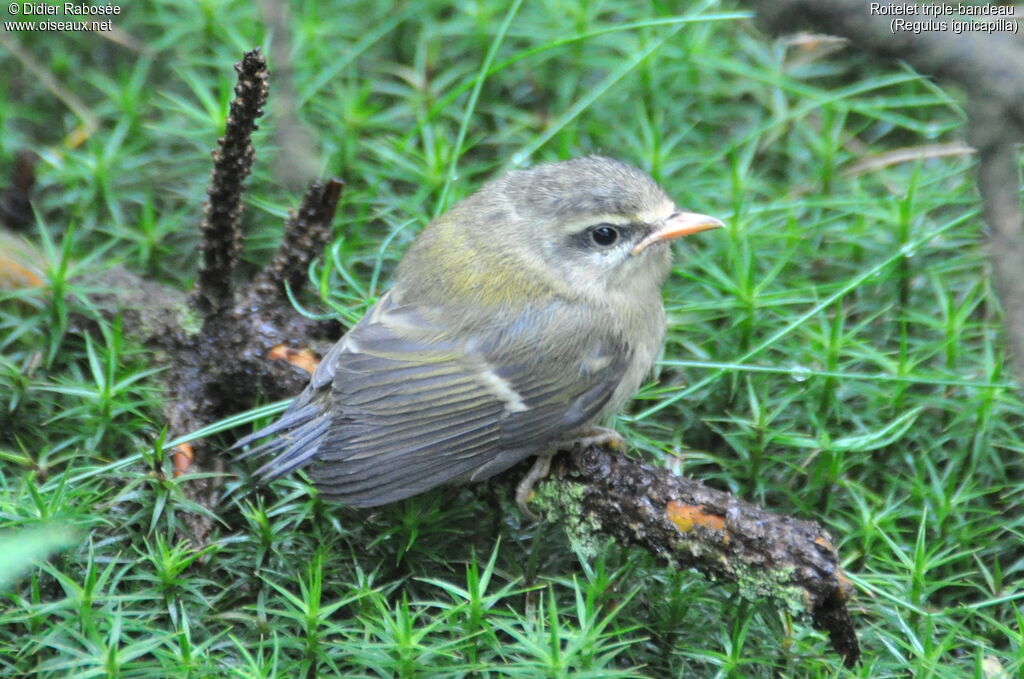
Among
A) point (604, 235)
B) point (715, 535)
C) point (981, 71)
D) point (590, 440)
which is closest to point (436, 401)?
point (590, 440)

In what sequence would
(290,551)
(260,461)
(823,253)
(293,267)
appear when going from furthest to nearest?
(823,253)
(293,267)
(260,461)
(290,551)

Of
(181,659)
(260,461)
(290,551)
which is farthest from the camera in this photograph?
(260,461)

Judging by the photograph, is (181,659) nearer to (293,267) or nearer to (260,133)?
(293,267)

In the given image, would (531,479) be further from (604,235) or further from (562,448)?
(604,235)

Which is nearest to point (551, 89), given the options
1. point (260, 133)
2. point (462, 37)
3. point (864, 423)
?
point (462, 37)

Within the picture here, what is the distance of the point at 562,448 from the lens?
3299 mm

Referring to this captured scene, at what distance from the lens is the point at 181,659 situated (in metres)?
2.81

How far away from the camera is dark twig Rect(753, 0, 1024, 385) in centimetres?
105

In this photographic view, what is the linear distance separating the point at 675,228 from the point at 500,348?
702 millimetres

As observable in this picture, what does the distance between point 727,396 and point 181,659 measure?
212cm

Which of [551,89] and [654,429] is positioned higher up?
[551,89]

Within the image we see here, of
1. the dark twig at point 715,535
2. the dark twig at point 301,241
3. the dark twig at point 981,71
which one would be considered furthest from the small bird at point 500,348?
the dark twig at point 981,71

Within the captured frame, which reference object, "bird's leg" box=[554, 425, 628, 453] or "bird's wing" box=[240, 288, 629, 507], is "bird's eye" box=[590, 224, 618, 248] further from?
"bird's leg" box=[554, 425, 628, 453]

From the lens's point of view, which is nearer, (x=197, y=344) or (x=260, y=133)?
(x=197, y=344)
